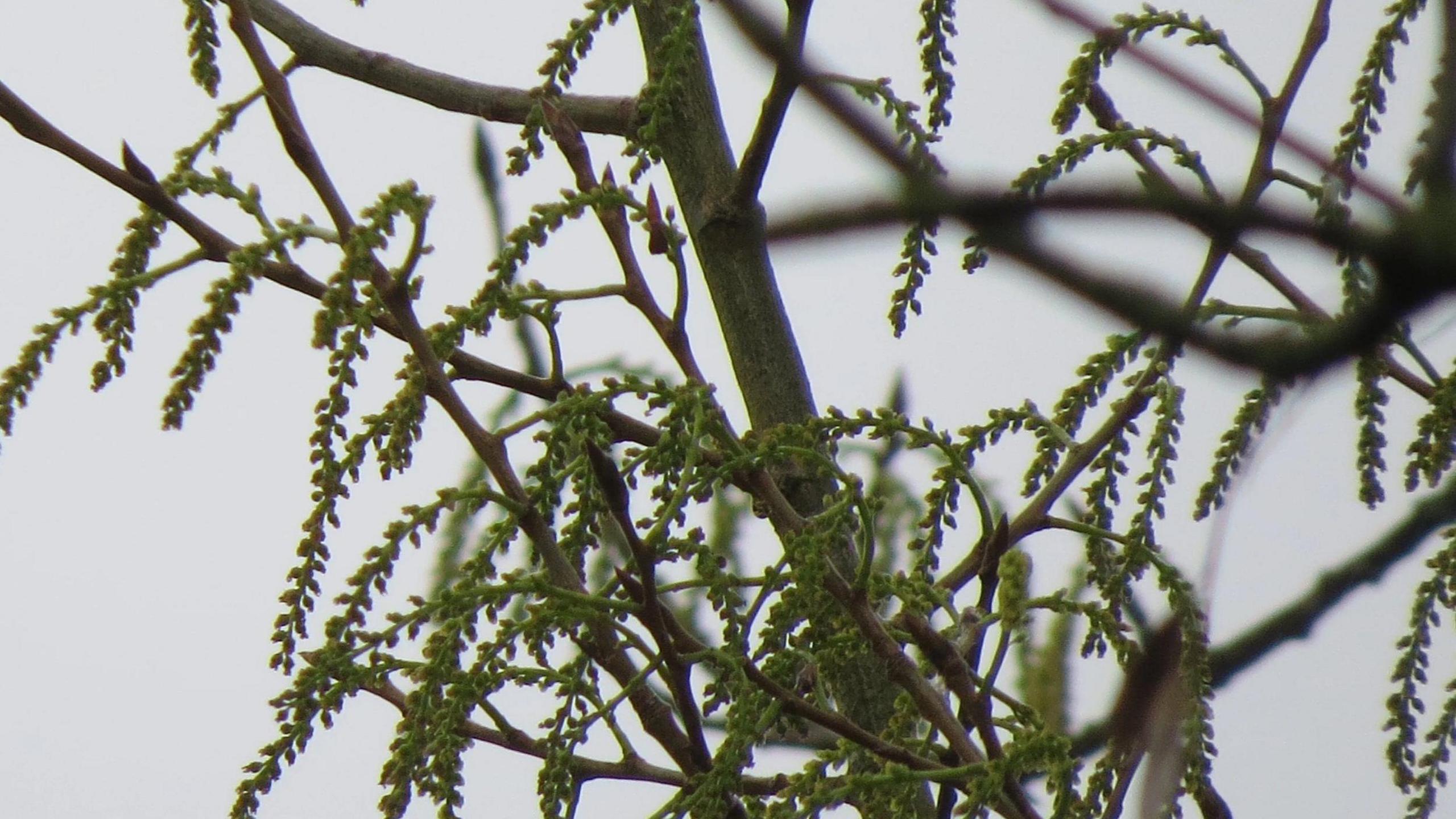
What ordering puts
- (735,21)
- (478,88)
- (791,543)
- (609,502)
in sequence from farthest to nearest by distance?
(478,88) → (791,543) → (609,502) → (735,21)

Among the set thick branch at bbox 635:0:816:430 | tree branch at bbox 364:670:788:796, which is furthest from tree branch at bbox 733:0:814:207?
tree branch at bbox 364:670:788:796

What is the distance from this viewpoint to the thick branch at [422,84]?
890 mm

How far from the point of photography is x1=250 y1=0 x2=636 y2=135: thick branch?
2.92 ft

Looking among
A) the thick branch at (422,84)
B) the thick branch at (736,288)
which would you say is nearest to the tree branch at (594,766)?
the thick branch at (736,288)

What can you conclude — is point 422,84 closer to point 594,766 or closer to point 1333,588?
point 594,766

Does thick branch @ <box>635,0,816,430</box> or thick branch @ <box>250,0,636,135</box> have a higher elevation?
thick branch @ <box>250,0,636,135</box>

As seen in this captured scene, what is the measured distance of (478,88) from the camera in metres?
0.91

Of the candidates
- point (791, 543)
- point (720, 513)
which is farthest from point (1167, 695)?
point (720, 513)

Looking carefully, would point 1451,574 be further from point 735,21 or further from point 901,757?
point 735,21

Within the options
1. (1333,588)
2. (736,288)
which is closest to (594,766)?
(736,288)

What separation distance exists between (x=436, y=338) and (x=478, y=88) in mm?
344

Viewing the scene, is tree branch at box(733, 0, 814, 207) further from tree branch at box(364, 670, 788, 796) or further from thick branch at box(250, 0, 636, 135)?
tree branch at box(364, 670, 788, 796)

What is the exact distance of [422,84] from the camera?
92 centimetres

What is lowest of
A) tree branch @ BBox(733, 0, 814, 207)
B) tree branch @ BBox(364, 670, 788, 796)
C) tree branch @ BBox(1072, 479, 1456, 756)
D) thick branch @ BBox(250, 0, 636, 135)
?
tree branch @ BBox(1072, 479, 1456, 756)
